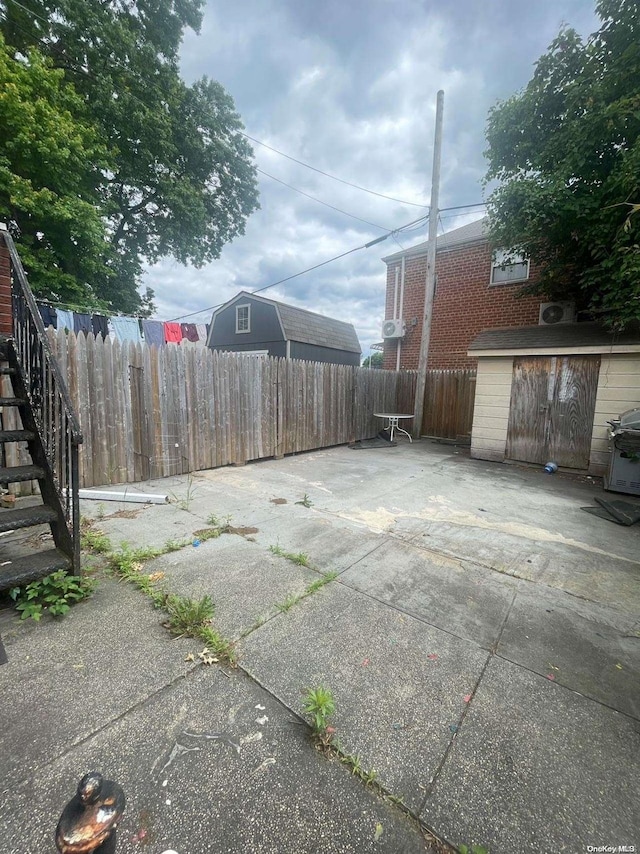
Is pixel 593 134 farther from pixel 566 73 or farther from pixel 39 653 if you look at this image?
pixel 39 653

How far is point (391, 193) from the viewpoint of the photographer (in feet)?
32.3

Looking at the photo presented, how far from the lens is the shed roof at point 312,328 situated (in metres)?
15.3

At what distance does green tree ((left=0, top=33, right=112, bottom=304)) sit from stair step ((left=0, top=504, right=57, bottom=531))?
10765mm

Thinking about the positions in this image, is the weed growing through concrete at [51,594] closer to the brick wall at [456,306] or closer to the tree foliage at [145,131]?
the brick wall at [456,306]

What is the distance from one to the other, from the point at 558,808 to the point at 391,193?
11852 mm

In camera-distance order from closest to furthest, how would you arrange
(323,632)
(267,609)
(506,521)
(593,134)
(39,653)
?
1. (39,653)
2. (323,632)
3. (267,609)
4. (506,521)
5. (593,134)

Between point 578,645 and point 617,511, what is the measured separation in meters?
2.94

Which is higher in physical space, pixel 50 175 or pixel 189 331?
pixel 50 175

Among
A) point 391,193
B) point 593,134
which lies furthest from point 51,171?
point 593,134

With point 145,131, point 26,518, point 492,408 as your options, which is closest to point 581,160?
point 492,408

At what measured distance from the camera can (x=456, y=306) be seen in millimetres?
10070

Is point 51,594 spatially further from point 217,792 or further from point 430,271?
point 430,271

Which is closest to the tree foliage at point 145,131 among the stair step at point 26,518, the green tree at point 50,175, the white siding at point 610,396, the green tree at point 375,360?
the green tree at point 50,175

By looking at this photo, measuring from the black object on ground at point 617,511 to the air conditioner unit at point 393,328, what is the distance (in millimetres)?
7507
